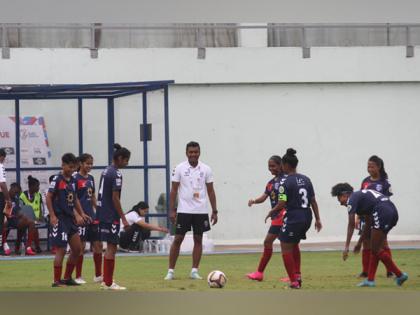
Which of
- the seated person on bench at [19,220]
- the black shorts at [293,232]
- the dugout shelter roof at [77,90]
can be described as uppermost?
the dugout shelter roof at [77,90]

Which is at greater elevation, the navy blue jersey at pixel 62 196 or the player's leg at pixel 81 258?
the navy blue jersey at pixel 62 196

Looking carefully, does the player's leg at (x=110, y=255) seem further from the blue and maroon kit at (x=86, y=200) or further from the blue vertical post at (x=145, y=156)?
the blue vertical post at (x=145, y=156)

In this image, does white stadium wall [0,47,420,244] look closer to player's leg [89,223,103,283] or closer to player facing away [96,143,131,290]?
player's leg [89,223,103,283]

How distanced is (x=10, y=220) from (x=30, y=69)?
4143mm

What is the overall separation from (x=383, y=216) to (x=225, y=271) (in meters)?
4.44

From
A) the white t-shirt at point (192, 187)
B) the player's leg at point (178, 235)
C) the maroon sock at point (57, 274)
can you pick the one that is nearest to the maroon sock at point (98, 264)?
the maroon sock at point (57, 274)

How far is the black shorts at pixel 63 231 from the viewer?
433 inches

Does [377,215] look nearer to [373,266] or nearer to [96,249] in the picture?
[373,266]

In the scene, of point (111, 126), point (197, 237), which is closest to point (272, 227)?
point (197, 237)

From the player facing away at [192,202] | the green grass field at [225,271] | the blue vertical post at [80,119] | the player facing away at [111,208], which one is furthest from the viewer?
the blue vertical post at [80,119]

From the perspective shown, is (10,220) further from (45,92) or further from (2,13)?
(2,13)

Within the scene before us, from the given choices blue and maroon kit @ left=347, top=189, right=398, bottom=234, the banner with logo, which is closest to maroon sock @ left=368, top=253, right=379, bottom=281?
blue and maroon kit @ left=347, top=189, right=398, bottom=234

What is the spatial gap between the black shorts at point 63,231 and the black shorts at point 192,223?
6.11 ft

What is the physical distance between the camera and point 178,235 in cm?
1259
